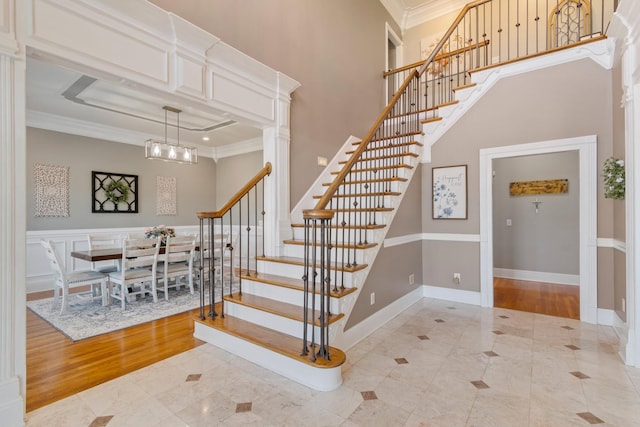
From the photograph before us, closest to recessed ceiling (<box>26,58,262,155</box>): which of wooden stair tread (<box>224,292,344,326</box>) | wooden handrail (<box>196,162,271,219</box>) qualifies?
wooden handrail (<box>196,162,271,219</box>)

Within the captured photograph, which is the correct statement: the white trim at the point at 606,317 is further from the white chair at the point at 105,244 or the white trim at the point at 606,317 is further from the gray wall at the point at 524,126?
the white chair at the point at 105,244

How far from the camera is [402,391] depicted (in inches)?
86.0

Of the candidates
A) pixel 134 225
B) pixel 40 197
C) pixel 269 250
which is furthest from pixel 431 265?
pixel 40 197

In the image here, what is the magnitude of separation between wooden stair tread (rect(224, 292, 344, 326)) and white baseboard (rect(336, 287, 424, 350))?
0.33m

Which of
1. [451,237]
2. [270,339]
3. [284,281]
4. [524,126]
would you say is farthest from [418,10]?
[270,339]

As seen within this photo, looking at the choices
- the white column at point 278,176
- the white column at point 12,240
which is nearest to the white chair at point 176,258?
the white column at point 278,176

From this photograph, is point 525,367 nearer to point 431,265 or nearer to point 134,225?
point 431,265

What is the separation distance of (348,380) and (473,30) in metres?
7.12

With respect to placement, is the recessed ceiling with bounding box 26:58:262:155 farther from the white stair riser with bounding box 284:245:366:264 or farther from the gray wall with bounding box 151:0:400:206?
the white stair riser with bounding box 284:245:366:264

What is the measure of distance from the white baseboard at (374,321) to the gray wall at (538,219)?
284cm

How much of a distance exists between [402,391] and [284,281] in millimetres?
1484

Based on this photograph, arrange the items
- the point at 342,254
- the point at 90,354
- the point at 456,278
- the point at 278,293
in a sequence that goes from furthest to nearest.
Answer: the point at 456,278, the point at 278,293, the point at 342,254, the point at 90,354

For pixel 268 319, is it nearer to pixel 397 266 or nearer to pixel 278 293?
pixel 278 293

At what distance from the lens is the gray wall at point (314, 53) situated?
331 centimetres
